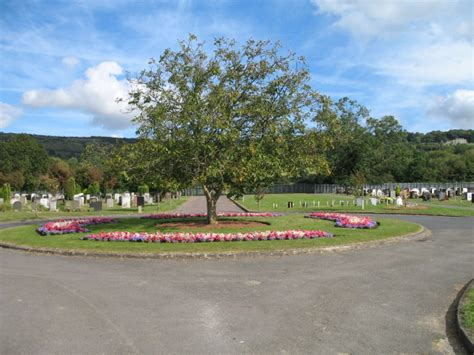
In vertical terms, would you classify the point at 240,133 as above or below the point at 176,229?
above

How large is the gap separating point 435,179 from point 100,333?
10170 cm

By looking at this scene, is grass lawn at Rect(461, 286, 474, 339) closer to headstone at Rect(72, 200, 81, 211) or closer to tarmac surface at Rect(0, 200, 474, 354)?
tarmac surface at Rect(0, 200, 474, 354)

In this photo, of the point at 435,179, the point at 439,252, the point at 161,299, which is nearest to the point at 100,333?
the point at 161,299

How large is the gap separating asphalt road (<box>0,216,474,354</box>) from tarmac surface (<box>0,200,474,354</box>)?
0.06 ft

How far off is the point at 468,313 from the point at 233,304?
11.8 feet

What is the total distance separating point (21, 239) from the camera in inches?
634

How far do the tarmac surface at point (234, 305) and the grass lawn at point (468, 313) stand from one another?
25cm

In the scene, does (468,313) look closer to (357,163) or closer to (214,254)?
(214,254)

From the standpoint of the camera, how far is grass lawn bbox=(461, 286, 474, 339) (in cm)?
591

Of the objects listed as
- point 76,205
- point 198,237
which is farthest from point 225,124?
point 76,205

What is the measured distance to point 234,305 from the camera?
7449 mm

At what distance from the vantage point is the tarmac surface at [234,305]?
18.7 feet

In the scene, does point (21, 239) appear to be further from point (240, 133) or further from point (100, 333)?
point (100, 333)

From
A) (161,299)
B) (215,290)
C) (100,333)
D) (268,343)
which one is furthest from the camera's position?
(215,290)
